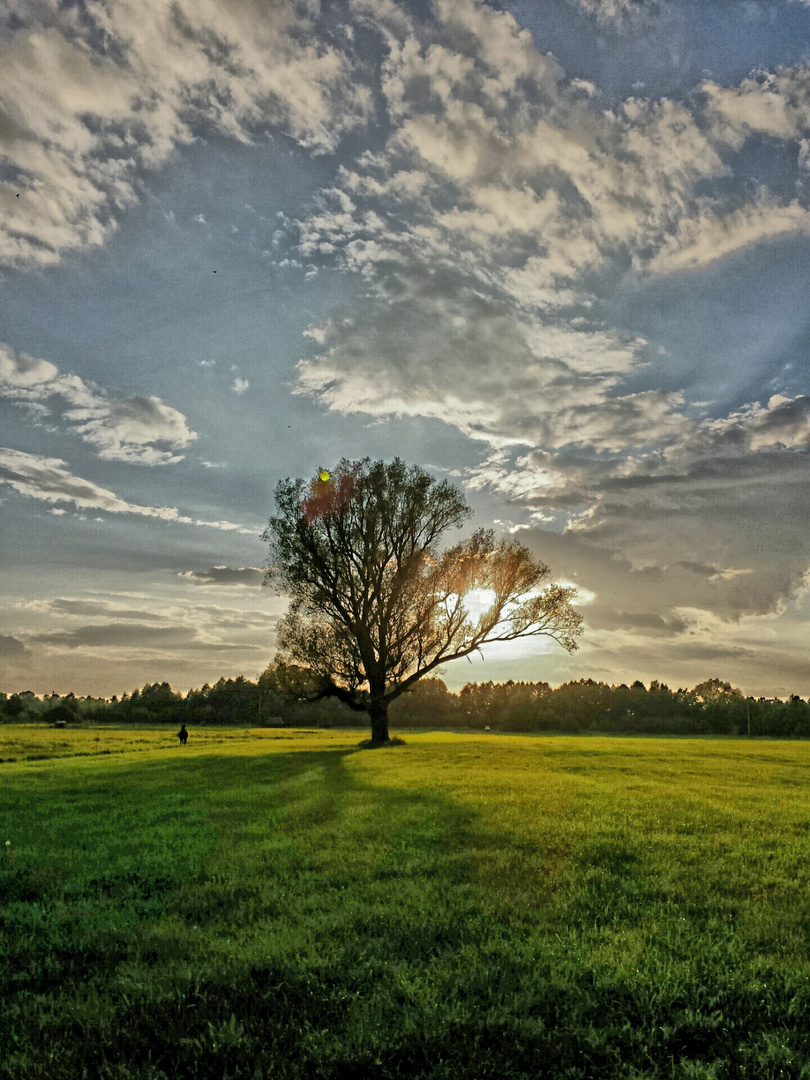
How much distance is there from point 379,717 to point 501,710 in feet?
265

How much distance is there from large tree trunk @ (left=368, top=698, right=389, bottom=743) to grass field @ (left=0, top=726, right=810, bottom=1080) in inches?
1207

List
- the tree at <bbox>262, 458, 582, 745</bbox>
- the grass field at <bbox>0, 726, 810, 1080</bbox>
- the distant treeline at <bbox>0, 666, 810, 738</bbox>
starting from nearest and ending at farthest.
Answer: the grass field at <bbox>0, 726, 810, 1080</bbox> → the tree at <bbox>262, 458, 582, 745</bbox> → the distant treeline at <bbox>0, 666, 810, 738</bbox>

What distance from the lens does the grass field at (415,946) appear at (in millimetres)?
5348

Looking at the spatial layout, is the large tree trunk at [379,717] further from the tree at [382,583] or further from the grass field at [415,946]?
the grass field at [415,946]

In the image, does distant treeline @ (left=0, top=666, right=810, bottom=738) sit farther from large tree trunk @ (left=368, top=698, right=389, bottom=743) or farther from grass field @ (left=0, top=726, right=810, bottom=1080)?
grass field @ (left=0, top=726, right=810, bottom=1080)

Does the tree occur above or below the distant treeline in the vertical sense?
above

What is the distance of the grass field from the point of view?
535 centimetres

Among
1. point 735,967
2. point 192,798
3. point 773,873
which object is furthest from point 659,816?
point 192,798

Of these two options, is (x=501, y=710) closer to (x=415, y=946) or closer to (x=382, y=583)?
(x=382, y=583)

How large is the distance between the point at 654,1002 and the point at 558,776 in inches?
713

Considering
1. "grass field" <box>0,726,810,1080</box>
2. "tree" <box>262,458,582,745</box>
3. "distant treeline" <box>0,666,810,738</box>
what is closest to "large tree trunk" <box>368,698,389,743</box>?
"tree" <box>262,458,582,745</box>

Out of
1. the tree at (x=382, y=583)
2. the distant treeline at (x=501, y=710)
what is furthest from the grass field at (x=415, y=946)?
the distant treeline at (x=501, y=710)

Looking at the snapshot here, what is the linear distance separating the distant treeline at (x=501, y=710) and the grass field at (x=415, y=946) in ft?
298

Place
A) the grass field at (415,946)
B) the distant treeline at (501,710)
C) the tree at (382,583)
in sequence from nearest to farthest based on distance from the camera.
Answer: the grass field at (415,946)
the tree at (382,583)
the distant treeline at (501,710)
